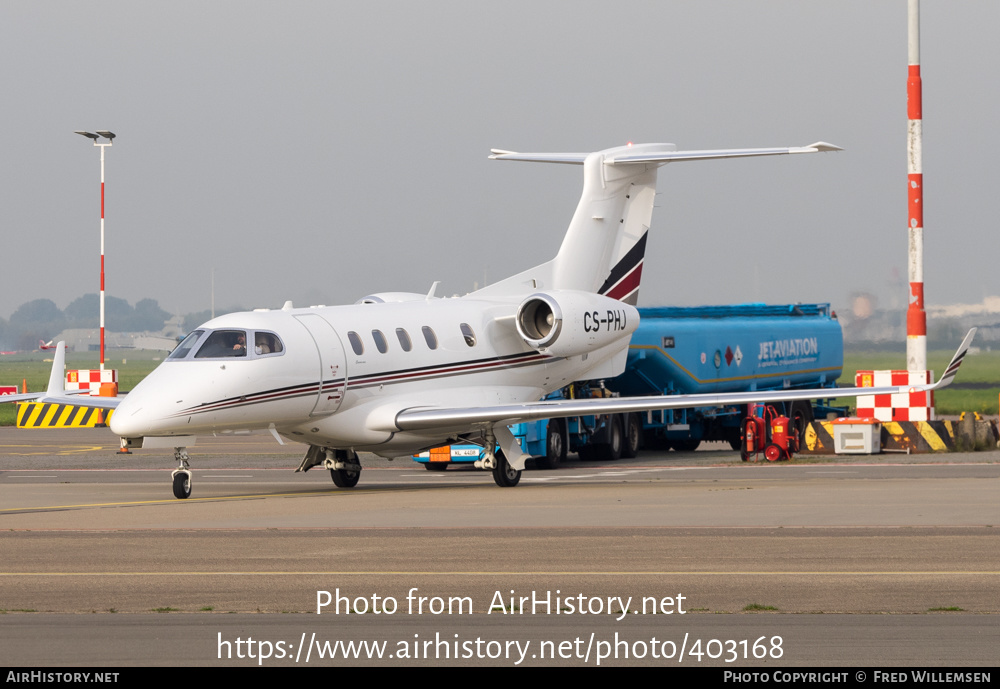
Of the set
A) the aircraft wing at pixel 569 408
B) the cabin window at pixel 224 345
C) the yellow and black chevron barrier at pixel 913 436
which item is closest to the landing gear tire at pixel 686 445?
the yellow and black chevron barrier at pixel 913 436

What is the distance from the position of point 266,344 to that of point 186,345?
1.20 m

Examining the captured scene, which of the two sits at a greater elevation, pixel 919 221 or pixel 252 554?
pixel 919 221

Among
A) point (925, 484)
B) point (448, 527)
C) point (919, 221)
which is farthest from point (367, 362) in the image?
point (919, 221)

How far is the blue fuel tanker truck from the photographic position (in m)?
29.7

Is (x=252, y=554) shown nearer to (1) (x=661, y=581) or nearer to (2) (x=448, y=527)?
(2) (x=448, y=527)

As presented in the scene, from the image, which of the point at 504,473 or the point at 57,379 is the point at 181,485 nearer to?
the point at 504,473

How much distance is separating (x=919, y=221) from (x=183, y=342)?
18688mm

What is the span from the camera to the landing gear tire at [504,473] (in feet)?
76.8

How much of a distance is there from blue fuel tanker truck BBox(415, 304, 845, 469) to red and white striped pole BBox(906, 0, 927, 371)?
4531 millimetres

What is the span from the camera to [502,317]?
2577 centimetres

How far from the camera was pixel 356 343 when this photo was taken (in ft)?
73.5

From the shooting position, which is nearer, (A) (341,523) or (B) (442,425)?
(A) (341,523)

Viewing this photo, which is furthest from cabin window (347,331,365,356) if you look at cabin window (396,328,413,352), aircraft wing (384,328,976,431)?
aircraft wing (384,328,976,431)

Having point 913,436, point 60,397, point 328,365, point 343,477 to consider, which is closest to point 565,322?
point 343,477
